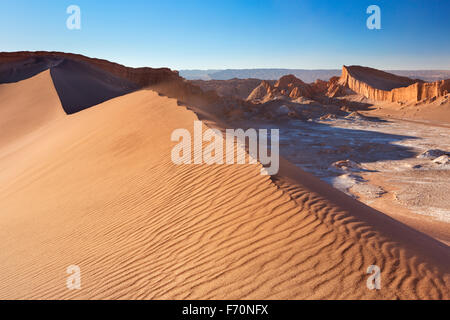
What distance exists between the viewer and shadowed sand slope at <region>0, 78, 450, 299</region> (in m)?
2.73

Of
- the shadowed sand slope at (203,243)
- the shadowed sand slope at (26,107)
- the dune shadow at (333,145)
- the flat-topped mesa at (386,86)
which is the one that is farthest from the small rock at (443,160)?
the flat-topped mesa at (386,86)

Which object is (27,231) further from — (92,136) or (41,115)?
(41,115)

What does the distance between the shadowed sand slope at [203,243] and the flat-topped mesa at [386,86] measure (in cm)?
3001

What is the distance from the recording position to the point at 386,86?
40125 millimetres

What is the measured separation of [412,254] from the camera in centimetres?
315

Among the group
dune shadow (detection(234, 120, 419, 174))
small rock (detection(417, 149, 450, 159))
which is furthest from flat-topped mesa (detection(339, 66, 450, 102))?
small rock (detection(417, 149, 450, 159))

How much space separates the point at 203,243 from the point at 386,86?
44.0 m

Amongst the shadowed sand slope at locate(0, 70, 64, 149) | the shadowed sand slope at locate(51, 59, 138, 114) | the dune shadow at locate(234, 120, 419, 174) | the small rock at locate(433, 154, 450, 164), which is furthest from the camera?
the shadowed sand slope at locate(51, 59, 138, 114)

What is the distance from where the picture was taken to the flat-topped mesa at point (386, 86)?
28103mm

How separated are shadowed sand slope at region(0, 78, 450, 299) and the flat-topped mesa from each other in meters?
30.0

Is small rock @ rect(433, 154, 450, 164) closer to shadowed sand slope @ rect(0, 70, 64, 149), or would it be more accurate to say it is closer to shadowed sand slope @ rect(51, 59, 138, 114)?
shadowed sand slope @ rect(0, 70, 64, 149)

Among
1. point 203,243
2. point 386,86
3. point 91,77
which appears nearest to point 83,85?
point 91,77

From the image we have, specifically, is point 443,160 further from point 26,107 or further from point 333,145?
point 26,107

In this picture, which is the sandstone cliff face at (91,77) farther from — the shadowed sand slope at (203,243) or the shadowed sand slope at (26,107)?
the shadowed sand slope at (203,243)
